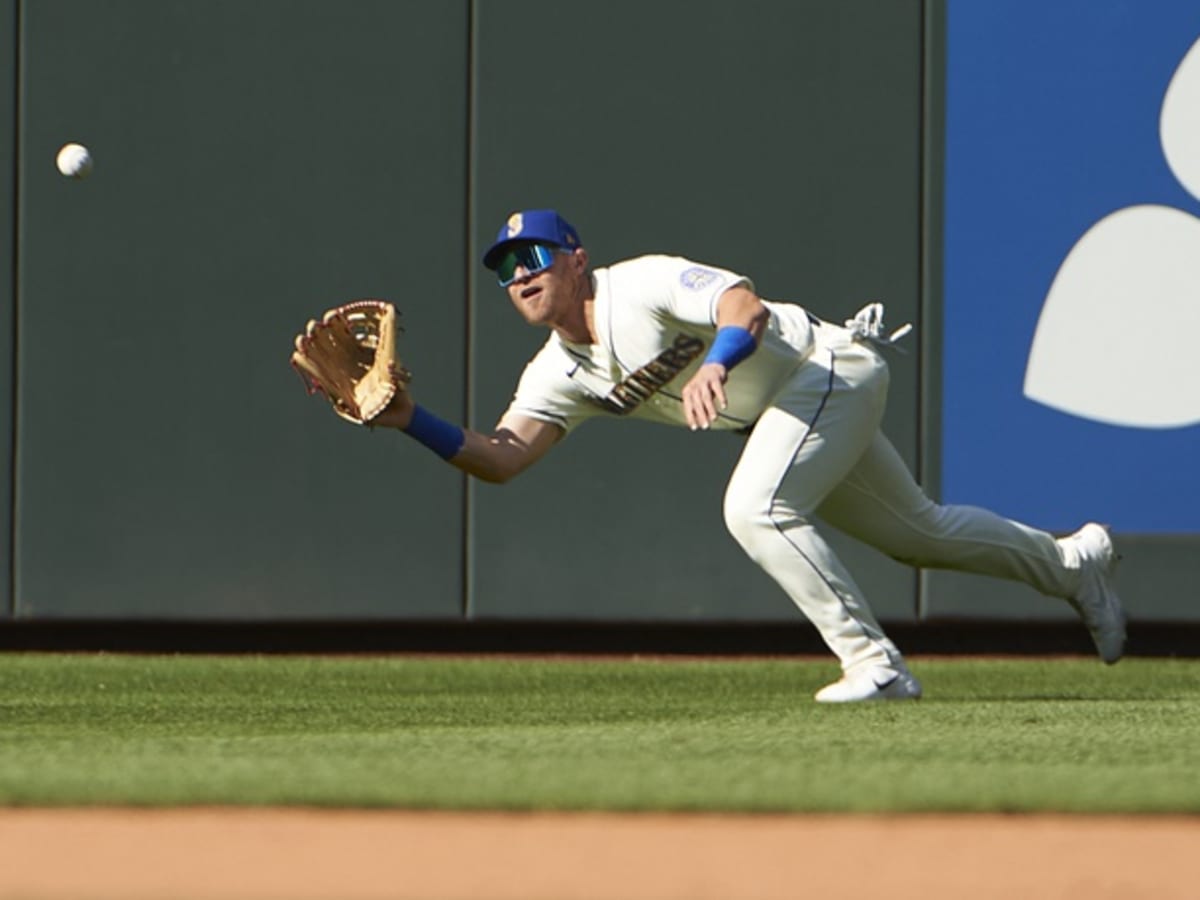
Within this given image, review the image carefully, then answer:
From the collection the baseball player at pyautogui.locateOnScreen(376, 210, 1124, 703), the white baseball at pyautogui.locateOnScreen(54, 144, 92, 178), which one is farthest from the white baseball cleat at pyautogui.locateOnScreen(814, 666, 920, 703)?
the white baseball at pyautogui.locateOnScreen(54, 144, 92, 178)

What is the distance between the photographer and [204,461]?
25.9 ft

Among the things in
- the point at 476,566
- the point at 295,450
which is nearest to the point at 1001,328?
the point at 476,566

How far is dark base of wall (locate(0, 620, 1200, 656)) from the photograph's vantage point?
802cm

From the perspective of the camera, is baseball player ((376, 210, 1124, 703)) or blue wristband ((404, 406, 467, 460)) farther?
blue wristband ((404, 406, 467, 460))

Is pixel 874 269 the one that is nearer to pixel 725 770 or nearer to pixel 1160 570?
pixel 1160 570

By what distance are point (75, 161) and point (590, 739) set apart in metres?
3.79

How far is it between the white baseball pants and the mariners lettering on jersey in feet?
0.83

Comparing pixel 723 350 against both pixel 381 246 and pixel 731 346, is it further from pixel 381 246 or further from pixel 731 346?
pixel 381 246

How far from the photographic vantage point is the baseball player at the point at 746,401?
532 centimetres

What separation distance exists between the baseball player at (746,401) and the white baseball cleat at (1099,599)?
16.6 inches

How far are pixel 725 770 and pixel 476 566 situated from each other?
12.8 ft

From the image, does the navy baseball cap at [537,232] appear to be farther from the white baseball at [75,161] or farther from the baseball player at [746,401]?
the white baseball at [75,161]

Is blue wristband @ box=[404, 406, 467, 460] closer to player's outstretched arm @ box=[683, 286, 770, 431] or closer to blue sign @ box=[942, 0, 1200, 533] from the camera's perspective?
player's outstretched arm @ box=[683, 286, 770, 431]

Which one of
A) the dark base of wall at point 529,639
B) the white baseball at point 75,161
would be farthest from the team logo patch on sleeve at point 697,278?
the white baseball at point 75,161
